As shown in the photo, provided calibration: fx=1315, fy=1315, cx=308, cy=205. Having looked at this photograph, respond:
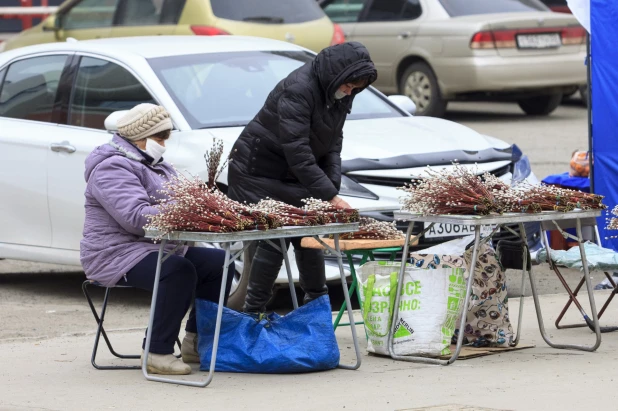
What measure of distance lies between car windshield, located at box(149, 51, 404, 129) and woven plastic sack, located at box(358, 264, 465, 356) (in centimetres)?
231

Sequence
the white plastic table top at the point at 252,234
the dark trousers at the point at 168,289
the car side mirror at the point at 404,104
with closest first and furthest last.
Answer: the white plastic table top at the point at 252,234 → the dark trousers at the point at 168,289 → the car side mirror at the point at 404,104

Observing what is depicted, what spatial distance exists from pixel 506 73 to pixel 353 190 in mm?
8378

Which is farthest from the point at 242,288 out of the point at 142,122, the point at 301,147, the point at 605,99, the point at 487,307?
the point at 605,99

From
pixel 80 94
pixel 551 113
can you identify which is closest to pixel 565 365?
pixel 80 94

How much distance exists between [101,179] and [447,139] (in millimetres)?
3145

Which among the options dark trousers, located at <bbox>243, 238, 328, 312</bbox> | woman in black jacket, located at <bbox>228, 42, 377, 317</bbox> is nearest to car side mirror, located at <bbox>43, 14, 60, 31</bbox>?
woman in black jacket, located at <bbox>228, 42, 377, 317</bbox>

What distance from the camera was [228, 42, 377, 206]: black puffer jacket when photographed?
6371 mm

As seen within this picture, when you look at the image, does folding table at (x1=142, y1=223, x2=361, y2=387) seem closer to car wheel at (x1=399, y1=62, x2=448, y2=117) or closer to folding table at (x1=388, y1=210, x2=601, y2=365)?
folding table at (x1=388, y1=210, x2=601, y2=365)

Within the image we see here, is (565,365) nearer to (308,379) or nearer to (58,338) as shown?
(308,379)

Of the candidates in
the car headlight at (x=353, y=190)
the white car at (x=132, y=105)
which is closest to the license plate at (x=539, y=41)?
the white car at (x=132, y=105)

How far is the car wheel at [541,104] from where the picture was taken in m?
17.4

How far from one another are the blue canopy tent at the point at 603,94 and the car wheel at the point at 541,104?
874cm

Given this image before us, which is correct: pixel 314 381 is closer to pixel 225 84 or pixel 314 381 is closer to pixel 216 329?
pixel 216 329

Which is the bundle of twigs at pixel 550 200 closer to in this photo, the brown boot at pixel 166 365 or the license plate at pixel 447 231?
the license plate at pixel 447 231
